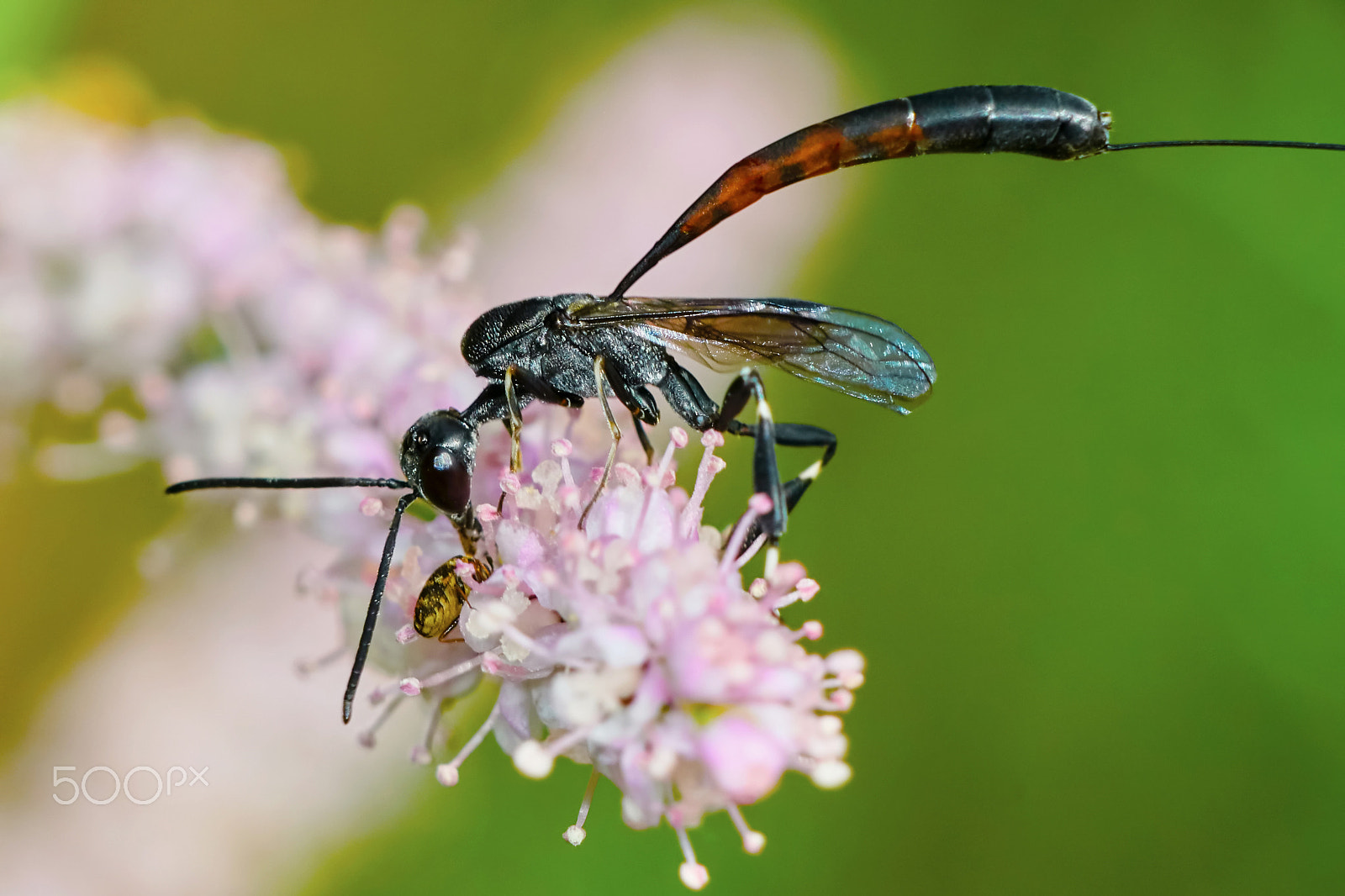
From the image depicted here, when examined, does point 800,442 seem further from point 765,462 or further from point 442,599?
point 442,599

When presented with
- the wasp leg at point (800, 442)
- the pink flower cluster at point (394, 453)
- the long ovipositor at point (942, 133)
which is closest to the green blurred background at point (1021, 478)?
the pink flower cluster at point (394, 453)

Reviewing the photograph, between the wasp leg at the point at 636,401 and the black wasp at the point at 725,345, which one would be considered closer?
the black wasp at the point at 725,345

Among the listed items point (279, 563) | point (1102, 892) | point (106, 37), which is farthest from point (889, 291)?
point (106, 37)

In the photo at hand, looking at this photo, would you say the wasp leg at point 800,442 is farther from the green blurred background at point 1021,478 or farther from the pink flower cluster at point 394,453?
the green blurred background at point 1021,478

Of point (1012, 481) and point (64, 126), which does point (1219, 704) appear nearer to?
point (1012, 481)

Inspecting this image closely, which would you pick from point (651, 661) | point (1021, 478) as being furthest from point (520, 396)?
point (1021, 478)
